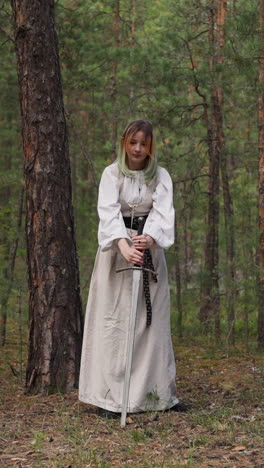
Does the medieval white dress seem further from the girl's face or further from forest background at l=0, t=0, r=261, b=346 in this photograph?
forest background at l=0, t=0, r=261, b=346

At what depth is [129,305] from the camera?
5.39 meters

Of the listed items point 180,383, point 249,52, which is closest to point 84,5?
point 249,52

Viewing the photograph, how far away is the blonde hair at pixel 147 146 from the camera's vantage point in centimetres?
536

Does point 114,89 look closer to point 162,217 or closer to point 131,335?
point 162,217

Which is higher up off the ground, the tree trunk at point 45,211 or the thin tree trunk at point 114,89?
the thin tree trunk at point 114,89

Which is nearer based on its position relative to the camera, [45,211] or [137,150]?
[137,150]

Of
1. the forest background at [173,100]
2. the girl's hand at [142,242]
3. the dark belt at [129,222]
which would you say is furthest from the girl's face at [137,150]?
the forest background at [173,100]

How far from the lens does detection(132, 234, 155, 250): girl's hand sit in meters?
5.11

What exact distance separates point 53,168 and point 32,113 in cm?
50

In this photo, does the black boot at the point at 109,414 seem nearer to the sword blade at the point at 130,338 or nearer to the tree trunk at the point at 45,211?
the sword blade at the point at 130,338

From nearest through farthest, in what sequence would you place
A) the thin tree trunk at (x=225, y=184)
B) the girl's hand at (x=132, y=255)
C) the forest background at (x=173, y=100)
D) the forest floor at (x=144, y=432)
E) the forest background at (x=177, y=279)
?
the forest floor at (x=144, y=432) < the forest background at (x=177, y=279) < the girl's hand at (x=132, y=255) < the thin tree trunk at (x=225, y=184) < the forest background at (x=173, y=100)

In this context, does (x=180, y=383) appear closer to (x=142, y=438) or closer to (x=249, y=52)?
(x=142, y=438)

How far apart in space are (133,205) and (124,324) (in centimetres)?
89

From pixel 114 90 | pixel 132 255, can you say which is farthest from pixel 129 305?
pixel 114 90
